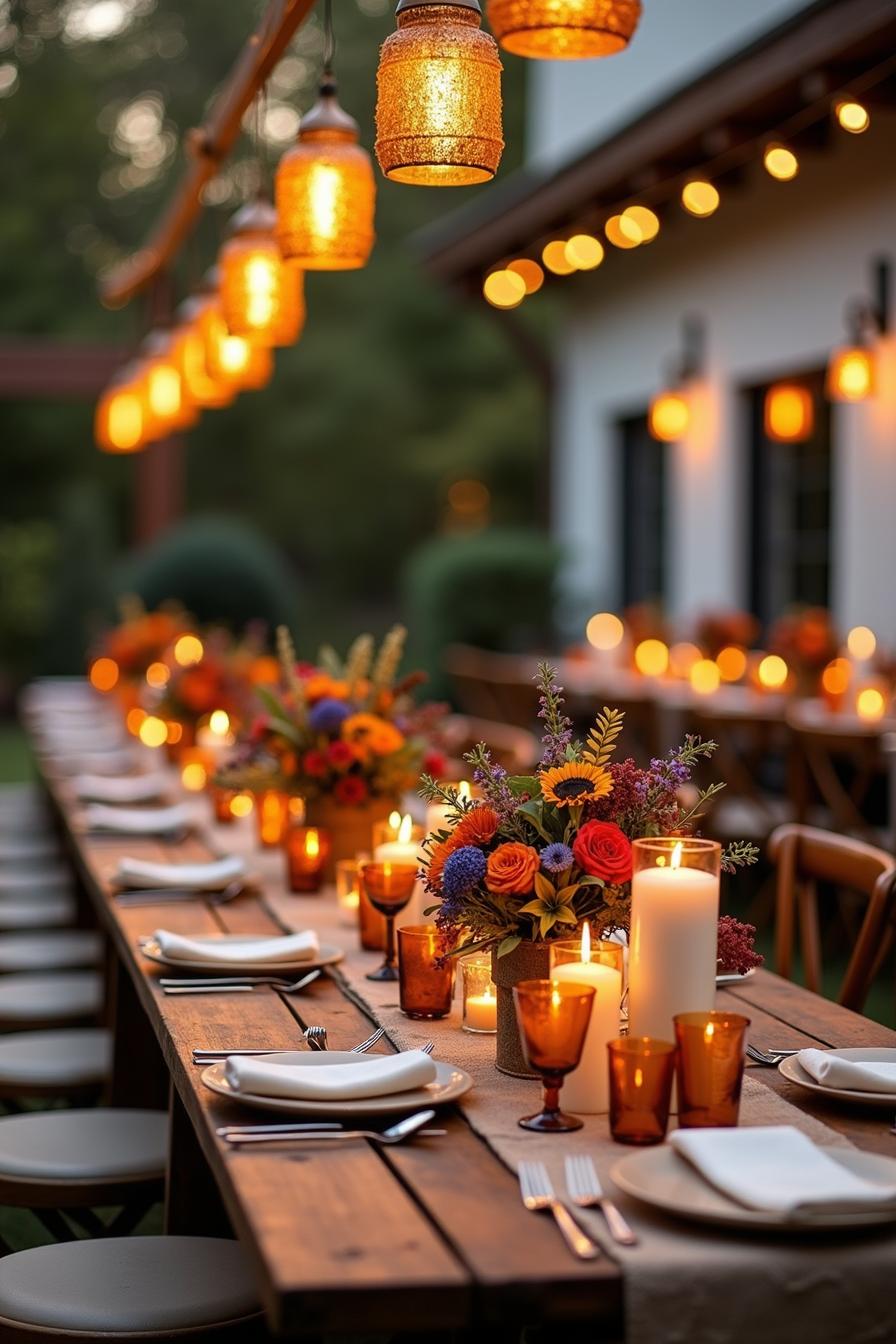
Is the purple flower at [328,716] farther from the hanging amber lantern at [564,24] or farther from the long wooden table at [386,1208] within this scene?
the hanging amber lantern at [564,24]

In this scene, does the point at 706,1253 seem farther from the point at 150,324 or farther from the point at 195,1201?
the point at 150,324

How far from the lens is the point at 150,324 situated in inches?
412

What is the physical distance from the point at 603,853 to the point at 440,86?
1122 mm

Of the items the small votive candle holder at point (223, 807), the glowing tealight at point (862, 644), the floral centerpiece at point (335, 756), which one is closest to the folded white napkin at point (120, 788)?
the small votive candle holder at point (223, 807)

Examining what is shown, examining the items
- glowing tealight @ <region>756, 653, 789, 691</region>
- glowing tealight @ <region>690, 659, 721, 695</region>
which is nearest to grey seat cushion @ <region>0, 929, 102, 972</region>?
glowing tealight @ <region>756, 653, 789, 691</region>

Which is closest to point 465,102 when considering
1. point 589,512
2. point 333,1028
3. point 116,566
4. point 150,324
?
point 333,1028

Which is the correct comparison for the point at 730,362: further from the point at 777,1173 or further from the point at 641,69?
the point at 777,1173

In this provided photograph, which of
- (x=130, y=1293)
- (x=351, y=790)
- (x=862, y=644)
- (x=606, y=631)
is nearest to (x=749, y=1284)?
(x=130, y=1293)

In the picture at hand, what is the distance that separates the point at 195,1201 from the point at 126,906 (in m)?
0.72

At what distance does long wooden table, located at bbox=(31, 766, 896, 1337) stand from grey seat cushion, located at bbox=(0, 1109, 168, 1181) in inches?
7.4

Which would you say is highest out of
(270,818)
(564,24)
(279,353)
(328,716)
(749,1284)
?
(279,353)

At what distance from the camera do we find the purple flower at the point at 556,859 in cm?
213

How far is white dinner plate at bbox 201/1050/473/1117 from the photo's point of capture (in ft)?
6.40

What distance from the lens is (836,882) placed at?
3309mm
